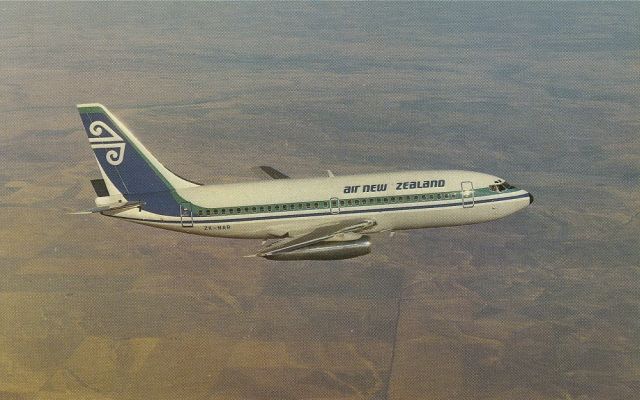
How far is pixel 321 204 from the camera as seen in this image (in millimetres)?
70062

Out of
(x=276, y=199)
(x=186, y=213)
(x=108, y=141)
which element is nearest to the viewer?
(x=276, y=199)

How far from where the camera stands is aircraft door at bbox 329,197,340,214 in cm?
7006

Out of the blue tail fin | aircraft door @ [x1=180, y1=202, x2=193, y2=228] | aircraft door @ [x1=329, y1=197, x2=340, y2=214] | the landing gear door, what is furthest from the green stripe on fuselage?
the blue tail fin

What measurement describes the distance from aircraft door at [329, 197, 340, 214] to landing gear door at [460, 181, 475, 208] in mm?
12430

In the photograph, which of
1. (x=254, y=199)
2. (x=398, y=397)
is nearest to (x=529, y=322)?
(x=398, y=397)

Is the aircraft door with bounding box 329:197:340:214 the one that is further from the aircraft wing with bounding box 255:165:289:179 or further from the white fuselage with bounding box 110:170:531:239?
the aircraft wing with bounding box 255:165:289:179

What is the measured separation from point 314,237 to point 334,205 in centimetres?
452

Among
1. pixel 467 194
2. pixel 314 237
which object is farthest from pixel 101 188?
pixel 467 194

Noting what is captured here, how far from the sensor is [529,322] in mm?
115750

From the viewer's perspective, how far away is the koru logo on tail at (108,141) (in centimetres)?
6956

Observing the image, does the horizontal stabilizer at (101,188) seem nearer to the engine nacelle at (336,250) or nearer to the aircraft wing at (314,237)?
the aircraft wing at (314,237)

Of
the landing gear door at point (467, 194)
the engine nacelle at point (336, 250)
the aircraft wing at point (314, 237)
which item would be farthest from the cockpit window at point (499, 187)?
the engine nacelle at point (336, 250)

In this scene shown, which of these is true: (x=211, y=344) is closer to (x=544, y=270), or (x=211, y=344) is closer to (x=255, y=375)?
(x=255, y=375)

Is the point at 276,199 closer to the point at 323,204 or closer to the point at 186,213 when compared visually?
the point at 323,204
